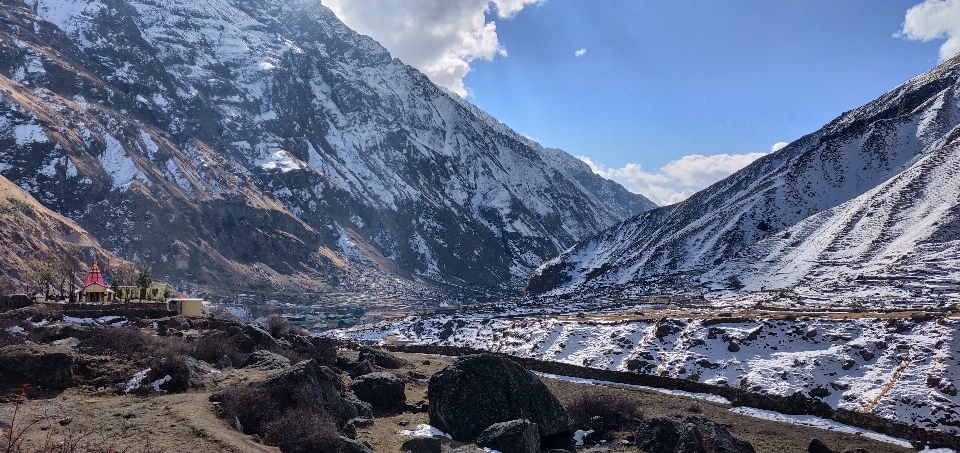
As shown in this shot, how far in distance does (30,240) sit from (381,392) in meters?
96.3

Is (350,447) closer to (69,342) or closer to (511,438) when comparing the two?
(511,438)

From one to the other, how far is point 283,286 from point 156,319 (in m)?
121

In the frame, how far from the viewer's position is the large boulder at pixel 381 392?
2201 cm

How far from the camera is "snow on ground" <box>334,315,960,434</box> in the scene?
92.2ft

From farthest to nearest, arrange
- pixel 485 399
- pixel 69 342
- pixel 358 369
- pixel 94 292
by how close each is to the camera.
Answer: pixel 94 292
pixel 358 369
pixel 69 342
pixel 485 399

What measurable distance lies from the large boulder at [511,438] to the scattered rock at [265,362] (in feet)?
29.7

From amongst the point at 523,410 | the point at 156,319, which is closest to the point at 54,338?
the point at 156,319

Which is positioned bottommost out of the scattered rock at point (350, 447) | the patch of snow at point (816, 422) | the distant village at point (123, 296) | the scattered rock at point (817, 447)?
the patch of snow at point (816, 422)

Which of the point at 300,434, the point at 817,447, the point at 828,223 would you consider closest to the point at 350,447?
the point at 300,434

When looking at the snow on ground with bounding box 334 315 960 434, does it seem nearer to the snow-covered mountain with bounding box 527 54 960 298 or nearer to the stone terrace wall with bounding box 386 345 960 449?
the stone terrace wall with bounding box 386 345 960 449

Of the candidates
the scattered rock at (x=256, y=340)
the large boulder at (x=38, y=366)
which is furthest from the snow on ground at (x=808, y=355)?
the large boulder at (x=38, y=366)

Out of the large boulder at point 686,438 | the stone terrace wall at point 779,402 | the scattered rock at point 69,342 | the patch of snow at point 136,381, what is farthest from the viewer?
the stone terrace wall at point 779,402

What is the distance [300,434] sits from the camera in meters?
14.1

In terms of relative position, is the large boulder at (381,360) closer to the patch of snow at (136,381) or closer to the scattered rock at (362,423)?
the scattered rock at (362,423)
